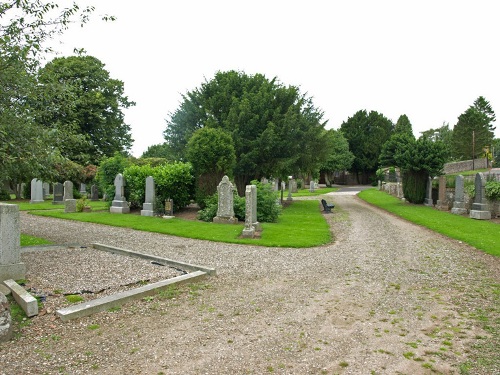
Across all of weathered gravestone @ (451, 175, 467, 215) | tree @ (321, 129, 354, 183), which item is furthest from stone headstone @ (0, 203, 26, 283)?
tree @ (321, 129, 354, 183)

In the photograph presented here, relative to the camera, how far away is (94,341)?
4336mm

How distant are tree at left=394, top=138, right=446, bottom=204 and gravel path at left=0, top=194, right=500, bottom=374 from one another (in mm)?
16124

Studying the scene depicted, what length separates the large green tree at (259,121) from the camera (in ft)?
75.5

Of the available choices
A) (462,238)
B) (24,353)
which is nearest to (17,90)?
(24,353)

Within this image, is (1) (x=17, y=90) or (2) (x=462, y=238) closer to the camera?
(1) (x=17, y=90)

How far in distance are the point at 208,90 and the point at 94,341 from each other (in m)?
24.0

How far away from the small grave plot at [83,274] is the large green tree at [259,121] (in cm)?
1485

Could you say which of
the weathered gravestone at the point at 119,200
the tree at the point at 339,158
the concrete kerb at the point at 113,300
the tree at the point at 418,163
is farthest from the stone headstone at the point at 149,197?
the tree at the point at 339,158

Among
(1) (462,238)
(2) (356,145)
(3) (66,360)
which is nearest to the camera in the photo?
(3) (66,360)

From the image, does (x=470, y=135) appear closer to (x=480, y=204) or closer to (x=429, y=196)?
(x=429, y=196)

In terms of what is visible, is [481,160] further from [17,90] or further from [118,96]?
[17,90]

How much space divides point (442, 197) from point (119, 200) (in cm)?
1923

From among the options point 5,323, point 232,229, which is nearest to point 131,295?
point 5,323

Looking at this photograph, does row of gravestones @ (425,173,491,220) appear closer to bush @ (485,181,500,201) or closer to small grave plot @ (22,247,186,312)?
bush @ (485,181,500,201)
